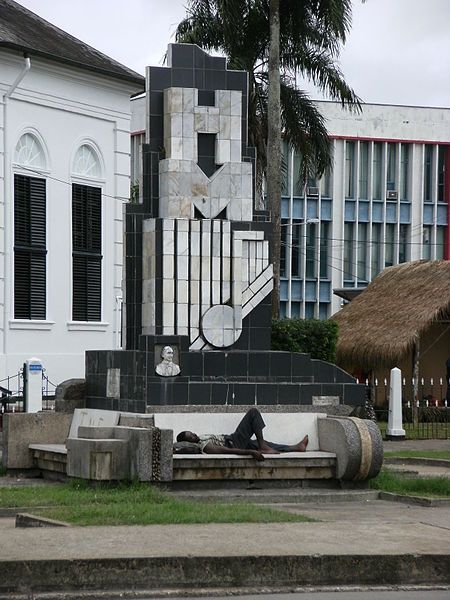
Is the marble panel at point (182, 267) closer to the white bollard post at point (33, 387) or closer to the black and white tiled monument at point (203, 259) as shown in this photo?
the black and white tiled monument at point (203, 259)

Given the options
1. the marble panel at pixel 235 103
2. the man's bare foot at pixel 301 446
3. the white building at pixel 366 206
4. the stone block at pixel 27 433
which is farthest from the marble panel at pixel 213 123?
the white building at pixel 366 206

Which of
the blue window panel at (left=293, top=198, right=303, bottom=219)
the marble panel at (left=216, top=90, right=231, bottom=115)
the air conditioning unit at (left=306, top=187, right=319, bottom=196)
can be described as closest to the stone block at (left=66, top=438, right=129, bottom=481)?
the marble panel at (left=216, top=90, right=231, bottom=115)

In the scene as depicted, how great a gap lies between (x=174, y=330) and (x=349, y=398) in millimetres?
2604

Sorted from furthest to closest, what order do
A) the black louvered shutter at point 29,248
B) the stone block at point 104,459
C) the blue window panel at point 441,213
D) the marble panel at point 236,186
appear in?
the blue window panel at point 441,213
the black louvered shutter at point 29,248
the marble panel at point 236,186
the stone block at point 104,459

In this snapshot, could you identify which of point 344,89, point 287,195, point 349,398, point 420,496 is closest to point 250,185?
point 349,398

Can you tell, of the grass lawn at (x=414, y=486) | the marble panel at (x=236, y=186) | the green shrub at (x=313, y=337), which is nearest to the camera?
the grass lawn at (x=414, y=486)

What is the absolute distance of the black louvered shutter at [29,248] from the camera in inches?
1494

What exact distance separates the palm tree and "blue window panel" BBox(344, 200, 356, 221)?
28268 millimetres

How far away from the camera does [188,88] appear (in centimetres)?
1861

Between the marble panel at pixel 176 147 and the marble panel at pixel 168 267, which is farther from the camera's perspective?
the marble panel at pixel 176 147

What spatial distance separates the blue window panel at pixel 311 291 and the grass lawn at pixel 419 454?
42165 millimetres

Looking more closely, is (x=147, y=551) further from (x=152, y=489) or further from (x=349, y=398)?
(x=349, y=398)

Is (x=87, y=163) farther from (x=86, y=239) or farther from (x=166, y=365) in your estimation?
(x=166, y=365)

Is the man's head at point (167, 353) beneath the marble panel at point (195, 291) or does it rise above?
beneath
